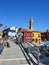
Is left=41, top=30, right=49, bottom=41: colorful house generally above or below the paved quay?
above

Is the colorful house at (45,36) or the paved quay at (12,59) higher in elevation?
the colorful house at (45,36)

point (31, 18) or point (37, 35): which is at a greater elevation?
point (31, 18)

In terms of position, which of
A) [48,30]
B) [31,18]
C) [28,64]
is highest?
[31,18]

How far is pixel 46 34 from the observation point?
9006cm

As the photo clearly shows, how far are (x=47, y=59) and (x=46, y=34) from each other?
81.9 metres

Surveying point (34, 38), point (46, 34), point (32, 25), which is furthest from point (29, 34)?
point (32, 25)

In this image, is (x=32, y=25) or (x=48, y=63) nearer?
(x=48, y=63)

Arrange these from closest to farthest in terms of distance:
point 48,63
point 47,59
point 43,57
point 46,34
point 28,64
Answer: point 48,63 < point 47,59 < point 43,57 < point 28,64 < point 46,34

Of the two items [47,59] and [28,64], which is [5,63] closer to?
[28,64]

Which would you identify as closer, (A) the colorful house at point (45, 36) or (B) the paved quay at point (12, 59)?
(B) the paved quay at point (12, 59)

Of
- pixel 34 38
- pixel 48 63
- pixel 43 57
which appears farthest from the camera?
pixel 34 38

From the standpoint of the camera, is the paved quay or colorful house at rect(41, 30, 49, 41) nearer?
the paved quay

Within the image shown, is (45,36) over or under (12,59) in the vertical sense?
over

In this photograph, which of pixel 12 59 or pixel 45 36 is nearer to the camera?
pixel 12 59
